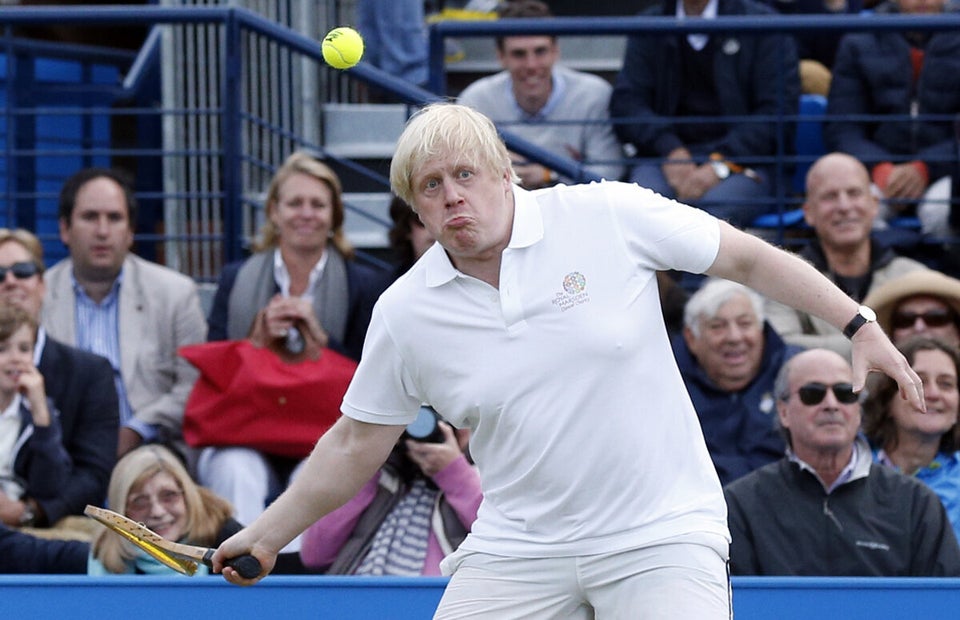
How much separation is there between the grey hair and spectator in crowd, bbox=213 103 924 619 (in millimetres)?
2278

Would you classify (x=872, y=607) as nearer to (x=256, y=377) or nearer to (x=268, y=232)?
(x=256, y=377)

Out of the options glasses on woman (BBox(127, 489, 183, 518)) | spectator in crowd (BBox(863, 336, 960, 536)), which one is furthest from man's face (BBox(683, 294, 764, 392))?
glasses on woman (BBox(127, 489, 183, 518))

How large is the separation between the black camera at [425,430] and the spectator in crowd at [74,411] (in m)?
1.23

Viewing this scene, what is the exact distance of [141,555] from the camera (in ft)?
15.9

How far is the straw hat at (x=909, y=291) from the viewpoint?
19.0ft

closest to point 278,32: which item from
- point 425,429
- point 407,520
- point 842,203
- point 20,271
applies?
point 20,271

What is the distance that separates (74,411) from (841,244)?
116 inches

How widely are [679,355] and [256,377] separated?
1525 millimetres

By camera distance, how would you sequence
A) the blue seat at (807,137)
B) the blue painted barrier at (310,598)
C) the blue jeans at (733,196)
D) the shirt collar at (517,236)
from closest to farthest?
the shirt collar at (517,236), the blue painted barrier at (310,598), the blue jeans at (733,196), the blue seat at (807,137)

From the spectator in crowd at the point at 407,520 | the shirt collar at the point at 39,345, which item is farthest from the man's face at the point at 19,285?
the spectator in crowd at the point at 407,520

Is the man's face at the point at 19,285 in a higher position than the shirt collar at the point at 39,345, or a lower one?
higher

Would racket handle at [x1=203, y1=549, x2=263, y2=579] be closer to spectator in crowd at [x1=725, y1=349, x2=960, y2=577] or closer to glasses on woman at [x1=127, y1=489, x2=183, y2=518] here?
glasses on woman at [x1=127, y1=489, x2=183, y2=518]

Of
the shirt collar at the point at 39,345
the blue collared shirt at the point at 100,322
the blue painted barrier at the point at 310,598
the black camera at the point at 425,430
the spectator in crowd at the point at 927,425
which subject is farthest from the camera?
the blue collared shirt at the point at 100,322

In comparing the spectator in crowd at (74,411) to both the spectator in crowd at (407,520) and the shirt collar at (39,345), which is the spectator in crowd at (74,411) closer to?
the shirt collar at (39,345)
